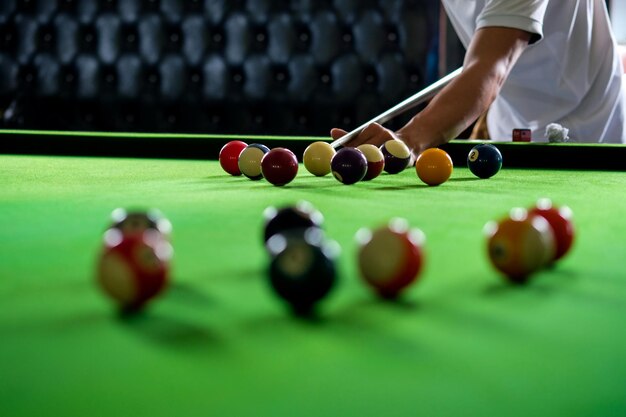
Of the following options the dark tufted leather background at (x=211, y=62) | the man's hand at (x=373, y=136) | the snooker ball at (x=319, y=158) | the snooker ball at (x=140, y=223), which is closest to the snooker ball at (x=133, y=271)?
the snooker ball at (x=140, y=223)

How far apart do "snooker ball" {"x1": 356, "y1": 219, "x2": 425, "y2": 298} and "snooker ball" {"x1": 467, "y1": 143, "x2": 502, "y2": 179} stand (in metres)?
1.25

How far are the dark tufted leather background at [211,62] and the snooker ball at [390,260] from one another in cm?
334

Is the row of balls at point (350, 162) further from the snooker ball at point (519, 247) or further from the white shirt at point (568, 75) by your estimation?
the white shirt at point (568, 75)

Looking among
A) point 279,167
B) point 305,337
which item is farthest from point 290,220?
point 279,167

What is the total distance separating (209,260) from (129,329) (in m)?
0.27

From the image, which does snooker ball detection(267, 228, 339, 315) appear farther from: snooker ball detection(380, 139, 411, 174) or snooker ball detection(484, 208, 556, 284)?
snooker ball detection(380, 139, 411, 174)

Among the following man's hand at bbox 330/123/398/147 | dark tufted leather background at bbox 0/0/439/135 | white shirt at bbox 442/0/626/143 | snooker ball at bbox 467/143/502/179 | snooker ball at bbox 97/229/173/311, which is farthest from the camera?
dark tufted leather background at bbox 0/0/439/135

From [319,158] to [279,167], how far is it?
11.9 inches

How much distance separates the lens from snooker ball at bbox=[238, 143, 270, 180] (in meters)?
1.72

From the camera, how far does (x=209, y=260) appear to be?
0.77 metres

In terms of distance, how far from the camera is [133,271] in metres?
0.54

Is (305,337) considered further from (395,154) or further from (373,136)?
(373,136)

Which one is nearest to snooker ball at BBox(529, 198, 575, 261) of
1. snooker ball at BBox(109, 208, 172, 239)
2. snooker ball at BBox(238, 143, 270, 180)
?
snooker ball at BBox(109, 208, 172, 239)

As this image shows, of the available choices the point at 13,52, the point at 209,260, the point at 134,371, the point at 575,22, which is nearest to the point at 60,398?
the point at 134,371
